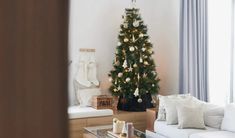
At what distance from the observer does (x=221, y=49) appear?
5.12 metres

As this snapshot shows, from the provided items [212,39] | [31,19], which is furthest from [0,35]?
[212,39]

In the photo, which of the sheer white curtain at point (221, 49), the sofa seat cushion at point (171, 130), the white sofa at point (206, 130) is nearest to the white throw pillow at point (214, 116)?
the white sofa at point (206, 130)

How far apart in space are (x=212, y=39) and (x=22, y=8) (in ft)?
16.8

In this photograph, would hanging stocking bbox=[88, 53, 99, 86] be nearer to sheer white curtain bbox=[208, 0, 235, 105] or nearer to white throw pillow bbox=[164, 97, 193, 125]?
white throw pillow bbox=[164, 97, 193, 125]

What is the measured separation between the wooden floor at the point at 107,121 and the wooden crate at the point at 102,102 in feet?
0.65

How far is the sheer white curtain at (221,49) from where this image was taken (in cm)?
506

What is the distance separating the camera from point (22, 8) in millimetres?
289

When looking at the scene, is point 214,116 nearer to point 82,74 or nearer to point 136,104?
point 136,104

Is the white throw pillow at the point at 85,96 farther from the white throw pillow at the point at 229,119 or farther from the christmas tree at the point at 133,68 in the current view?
the white throw pillow at the point at 229,119

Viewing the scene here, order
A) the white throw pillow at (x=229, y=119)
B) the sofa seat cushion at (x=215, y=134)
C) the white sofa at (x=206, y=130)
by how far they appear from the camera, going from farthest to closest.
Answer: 1. the white throw pillow at (x=229, y=119)
2. the white sofa at (x=206, y=130)
3. the sofa seat cushion at (x=215, y=134)

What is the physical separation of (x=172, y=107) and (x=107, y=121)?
0.99 meters

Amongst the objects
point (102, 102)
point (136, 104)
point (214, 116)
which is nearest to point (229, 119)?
point (214, 116)

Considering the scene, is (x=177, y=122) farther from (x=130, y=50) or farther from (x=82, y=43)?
(x=82, y=43)

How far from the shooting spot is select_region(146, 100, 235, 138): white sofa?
3.43 meters
